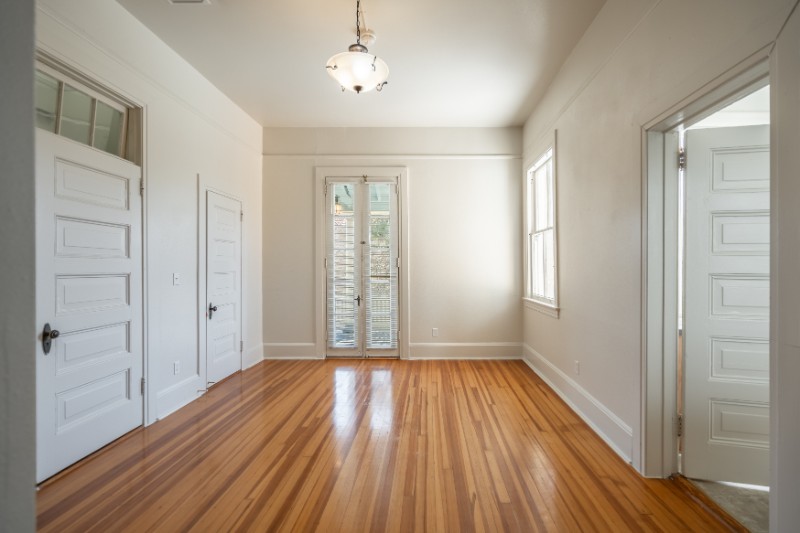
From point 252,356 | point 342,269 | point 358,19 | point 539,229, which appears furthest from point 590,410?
point 252,356

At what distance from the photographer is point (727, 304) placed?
7.43 ft

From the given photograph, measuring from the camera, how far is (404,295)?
542 cm

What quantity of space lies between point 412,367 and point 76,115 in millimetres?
4110

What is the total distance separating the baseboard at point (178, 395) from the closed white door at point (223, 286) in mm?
252

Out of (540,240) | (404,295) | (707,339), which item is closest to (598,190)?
(707,339)

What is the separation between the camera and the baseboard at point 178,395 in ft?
11.0

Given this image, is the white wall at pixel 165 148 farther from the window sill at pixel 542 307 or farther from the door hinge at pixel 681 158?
the door hinge at pixel 681 158

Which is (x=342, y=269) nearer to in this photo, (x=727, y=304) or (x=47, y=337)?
(x=47, y=337)

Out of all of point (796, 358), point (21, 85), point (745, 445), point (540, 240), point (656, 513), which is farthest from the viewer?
point (540, 240)

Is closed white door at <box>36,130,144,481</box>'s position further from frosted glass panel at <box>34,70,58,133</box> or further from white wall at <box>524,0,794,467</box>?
white wall at <box>524,0,794,467</box>

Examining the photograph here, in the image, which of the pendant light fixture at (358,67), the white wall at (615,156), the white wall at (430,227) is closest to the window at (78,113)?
the pendant light fixture at (358,67)

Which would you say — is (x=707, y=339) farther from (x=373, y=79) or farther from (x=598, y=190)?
(x=373, y=79)

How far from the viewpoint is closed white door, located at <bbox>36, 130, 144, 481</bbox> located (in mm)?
2344

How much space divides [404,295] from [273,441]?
9.42 feet
